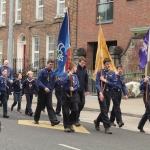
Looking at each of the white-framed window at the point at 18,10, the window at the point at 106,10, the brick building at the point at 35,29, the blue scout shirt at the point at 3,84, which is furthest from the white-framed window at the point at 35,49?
the blue scout shirt at the point at 3,84

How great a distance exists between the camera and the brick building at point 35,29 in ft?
90.2

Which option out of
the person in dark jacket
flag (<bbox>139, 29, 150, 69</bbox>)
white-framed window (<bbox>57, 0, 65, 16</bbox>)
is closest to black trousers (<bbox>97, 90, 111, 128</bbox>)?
the person in dark jacket

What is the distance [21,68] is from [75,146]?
22343 millimetres

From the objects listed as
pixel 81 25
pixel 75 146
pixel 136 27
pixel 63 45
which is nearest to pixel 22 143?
pixel 75 146

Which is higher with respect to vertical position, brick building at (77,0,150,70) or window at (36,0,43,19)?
window at (36,0,43,19)

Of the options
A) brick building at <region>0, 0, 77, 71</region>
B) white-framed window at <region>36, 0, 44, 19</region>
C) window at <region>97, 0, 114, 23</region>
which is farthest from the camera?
white-framed window at <region>36, 0, 44, 19</region>

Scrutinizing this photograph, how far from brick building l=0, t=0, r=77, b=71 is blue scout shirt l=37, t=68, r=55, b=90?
48.8ft

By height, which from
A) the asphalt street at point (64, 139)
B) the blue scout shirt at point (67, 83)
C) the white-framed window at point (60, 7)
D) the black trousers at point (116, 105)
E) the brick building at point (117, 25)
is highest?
the white-framed window at point (60, 7)

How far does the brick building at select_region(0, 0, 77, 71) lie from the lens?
27.5m

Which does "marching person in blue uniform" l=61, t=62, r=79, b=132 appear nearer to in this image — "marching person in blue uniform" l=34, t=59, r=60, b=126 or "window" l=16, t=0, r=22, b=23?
"marching person in blue uniform" l=34, t=59, r=60, b=126

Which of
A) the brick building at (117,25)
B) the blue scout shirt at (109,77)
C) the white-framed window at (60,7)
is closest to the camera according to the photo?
the blue scout shirt at (109,77)

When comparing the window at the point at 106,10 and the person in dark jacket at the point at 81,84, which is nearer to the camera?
the person in dark jacket at the point at 81,84

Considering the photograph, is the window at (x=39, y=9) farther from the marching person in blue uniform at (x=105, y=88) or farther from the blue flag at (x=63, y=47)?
the marching person in blue uniform at (x=105, y=88)

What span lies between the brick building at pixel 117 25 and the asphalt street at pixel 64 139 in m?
11.4
